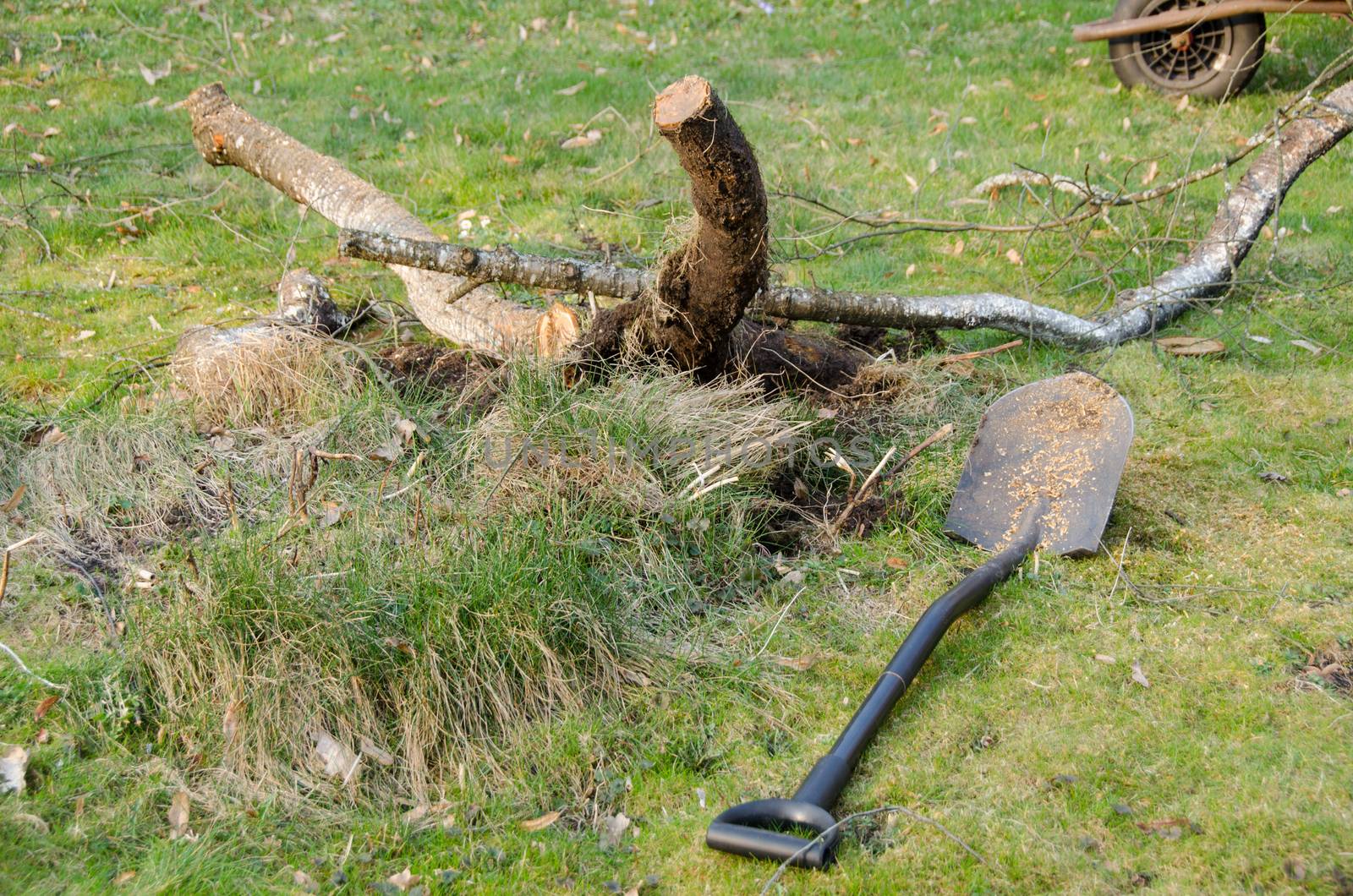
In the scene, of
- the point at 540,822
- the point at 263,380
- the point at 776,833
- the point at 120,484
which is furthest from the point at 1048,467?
the point at 120,484

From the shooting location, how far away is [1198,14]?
7.60 metres

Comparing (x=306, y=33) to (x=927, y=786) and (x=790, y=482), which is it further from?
(x=927, y=786)

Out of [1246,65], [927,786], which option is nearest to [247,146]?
[927,786]

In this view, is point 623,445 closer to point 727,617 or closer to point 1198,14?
point 727,617

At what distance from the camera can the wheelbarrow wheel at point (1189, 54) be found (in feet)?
26.0

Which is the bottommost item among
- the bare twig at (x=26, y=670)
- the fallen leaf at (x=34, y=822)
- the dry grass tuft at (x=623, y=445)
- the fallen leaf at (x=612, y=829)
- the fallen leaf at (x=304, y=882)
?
the fallen leaf at (x=612, y=829)

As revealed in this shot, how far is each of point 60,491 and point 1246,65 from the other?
8.05 m

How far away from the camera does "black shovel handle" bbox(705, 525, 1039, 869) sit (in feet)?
9.09

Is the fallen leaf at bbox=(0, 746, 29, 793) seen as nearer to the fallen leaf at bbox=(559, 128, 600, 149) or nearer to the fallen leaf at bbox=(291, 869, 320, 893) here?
the fallen leaf at bbox=(291, 869, 320, 893)

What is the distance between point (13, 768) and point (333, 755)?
0.84 meters

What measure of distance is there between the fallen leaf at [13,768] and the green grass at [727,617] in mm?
46

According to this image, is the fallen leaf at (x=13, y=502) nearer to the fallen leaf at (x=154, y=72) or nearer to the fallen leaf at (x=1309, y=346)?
the fallen leaf at (x=1309, y=346)

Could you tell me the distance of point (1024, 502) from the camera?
416 centimetres

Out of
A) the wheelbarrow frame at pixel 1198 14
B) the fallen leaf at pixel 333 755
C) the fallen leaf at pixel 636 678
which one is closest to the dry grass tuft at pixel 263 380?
the fallen leaf at pixel 333 755
